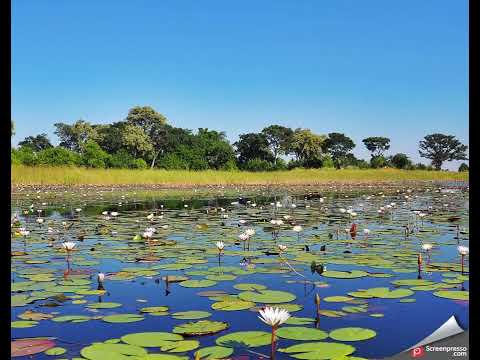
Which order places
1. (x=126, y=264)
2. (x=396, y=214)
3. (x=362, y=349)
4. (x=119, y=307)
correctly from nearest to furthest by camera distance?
(x=362, y=349), (x=119, y=307), (x=126, y=264), (x=396, y=214)

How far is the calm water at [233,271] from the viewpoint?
2424mm

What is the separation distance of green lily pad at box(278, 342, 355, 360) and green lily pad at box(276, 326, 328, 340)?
0.10 metres

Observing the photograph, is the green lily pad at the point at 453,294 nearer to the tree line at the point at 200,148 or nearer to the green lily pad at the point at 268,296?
the green lily pad at the point at 268,296

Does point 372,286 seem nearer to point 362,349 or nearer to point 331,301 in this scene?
point 331,301

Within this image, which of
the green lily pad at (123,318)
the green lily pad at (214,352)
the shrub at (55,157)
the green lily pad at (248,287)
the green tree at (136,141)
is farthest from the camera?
the green tree at (136,141)

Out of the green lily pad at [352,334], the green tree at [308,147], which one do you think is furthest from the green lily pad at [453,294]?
the green tree at [308,147]

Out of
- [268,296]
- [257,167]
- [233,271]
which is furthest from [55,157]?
[268,296]

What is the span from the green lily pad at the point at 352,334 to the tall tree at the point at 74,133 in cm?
4957

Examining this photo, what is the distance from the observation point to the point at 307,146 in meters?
47.4

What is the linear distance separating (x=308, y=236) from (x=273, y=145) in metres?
43.1

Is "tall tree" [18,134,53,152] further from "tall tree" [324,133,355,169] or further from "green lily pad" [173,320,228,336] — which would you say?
"green lily pad" [173,320,228,336]

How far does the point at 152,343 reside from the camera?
216 cm

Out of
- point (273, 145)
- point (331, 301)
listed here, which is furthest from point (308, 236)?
point (273, 145)
